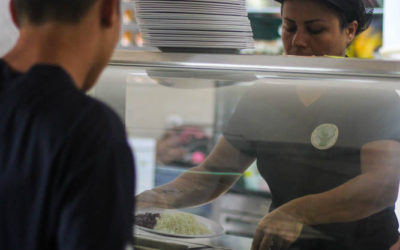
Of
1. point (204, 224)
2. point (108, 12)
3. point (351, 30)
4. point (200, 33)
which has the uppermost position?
point (108, 12)

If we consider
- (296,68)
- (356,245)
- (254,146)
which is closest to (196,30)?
(296,68)

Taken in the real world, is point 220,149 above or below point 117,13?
below

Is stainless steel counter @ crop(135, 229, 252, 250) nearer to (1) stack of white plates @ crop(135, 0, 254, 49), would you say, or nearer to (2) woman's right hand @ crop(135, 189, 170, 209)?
(2) woman's right hand @ crop(135, 189, 170, 209)

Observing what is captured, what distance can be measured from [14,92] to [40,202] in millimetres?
134

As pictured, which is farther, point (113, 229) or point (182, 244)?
point (182, 244)

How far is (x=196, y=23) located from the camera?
1097 mm

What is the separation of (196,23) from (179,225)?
0.51 meters

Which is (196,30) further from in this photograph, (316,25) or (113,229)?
(113,229)

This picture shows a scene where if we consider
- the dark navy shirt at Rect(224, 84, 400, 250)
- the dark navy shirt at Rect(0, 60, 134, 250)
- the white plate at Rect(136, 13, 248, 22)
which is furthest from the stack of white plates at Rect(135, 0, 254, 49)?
the dark navy shirt at Rect(0, 60, 134, 250)

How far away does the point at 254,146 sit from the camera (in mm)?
1401

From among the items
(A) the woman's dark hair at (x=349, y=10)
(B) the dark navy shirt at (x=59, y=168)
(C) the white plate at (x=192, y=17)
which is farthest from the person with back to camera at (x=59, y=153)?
(A) the woman's dark hair at (x=349, y=10)

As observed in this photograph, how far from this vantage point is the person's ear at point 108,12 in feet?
2.18

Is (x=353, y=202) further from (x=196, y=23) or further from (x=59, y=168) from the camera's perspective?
(x=59, y=168)

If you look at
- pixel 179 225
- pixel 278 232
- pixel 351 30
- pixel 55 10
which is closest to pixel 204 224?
pixel 179 225
